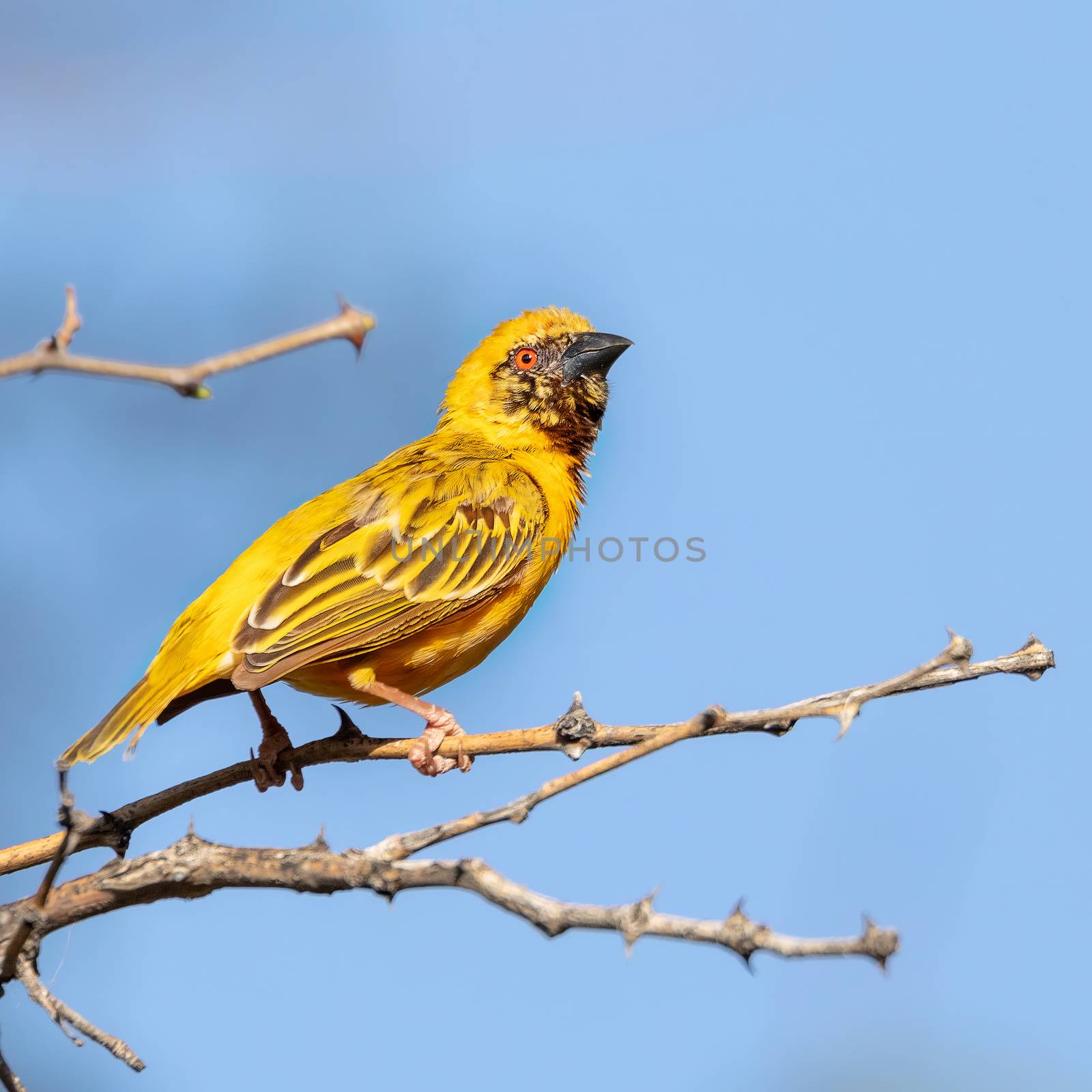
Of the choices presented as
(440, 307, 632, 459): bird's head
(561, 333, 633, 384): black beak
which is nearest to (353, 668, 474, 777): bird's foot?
(440, 307, 632, 459): bird's head

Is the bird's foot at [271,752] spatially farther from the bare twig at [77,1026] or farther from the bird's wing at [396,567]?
the bare twig at [77,1026]

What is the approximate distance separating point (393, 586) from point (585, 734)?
203 cm

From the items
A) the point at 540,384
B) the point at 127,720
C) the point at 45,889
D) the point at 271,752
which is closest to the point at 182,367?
the point at 45,889

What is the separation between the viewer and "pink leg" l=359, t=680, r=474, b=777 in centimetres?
472

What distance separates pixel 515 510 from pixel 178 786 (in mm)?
2277

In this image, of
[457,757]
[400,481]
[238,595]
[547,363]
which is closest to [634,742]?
[457,757]

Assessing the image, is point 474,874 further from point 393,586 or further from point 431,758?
point 393,586

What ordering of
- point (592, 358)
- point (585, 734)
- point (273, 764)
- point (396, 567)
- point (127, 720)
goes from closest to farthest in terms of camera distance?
point (585, 734)
point (127, 720)
point (273, 764)
point (396, 567)
point (592, 358)

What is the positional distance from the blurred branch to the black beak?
469 cm

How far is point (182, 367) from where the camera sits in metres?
1.95

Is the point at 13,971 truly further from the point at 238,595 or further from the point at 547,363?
the point at 547,363

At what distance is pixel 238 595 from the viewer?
5105 millimetres

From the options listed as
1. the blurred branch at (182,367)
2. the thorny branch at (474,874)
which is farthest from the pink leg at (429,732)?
the blurred branch at (182,367)

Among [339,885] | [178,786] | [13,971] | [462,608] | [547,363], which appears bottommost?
[13,971]
